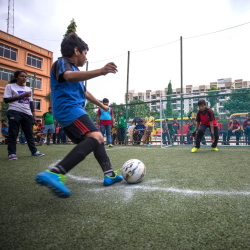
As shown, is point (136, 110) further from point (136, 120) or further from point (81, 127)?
point (81, 127)

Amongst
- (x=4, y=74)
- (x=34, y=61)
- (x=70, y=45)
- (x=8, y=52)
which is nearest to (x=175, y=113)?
(x=70, y=45)

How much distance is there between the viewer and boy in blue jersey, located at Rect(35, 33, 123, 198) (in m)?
1.78

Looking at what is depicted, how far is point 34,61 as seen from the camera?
3094 cm

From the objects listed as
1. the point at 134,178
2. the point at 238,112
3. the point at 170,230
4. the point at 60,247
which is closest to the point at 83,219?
the point at 60,247

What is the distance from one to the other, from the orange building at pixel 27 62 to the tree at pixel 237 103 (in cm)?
2299

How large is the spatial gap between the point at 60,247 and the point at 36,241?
0.17 metres

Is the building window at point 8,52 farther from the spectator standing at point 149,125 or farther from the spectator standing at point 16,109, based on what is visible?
the spectator standing at point 16,109

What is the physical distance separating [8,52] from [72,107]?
1220 inches

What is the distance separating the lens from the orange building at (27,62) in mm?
26469

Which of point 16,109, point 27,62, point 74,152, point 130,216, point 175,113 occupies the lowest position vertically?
point 130,216

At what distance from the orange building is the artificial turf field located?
1004 inches

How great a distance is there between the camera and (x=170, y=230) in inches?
49.2

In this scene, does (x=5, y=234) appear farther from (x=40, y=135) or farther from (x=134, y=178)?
(x=40, y=135)

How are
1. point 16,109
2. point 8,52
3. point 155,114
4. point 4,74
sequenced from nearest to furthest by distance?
1. point 16,109
2. point 155,114
3. point 4,74
4. point 8,52
